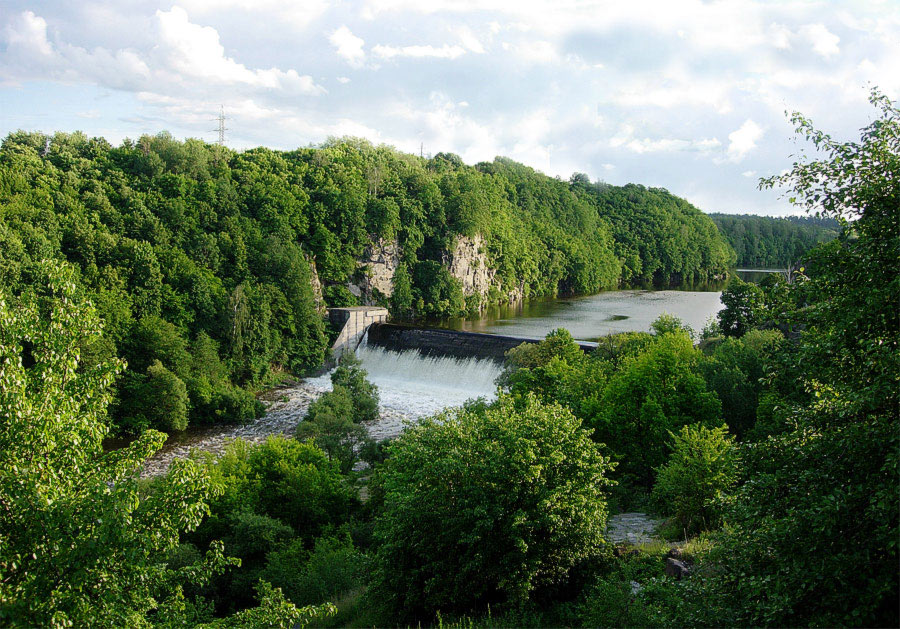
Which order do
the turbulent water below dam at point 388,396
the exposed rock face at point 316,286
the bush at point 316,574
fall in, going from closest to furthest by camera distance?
the bush at point 316,574 < the turbulent water below dam at point 388,396 < the exposed rock face at point 316,286

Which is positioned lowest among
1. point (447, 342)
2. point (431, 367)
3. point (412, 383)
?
point (412, 383)

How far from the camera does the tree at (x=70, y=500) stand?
549 cm

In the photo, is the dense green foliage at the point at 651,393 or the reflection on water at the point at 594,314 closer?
the dense green foliage at the point at 651,393

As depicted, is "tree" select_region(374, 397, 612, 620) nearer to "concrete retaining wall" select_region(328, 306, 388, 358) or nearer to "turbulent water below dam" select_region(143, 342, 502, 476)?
"turbulent water below dam" select_region(143, 342, 502, 476)

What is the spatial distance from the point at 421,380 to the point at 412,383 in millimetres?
613

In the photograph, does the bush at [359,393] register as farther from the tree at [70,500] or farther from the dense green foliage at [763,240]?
the dense green foliage at [763,240]

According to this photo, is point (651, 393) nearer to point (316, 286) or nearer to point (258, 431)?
point (258, 431)

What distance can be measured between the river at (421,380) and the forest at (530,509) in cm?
503

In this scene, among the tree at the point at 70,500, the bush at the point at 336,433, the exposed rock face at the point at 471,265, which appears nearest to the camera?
the tree at the point at 70,500

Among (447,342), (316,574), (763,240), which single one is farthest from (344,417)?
(763,240)

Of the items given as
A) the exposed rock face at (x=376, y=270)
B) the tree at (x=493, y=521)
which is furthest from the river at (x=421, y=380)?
the exposed rock face at (x=376, y=270)

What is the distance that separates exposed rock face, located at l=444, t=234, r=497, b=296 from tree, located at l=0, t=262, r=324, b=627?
203ft

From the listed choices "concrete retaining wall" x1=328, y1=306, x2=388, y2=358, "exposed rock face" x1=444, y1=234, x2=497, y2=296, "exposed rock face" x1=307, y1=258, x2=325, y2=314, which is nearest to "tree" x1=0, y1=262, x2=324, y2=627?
"concrete retaining wall" x1=328, y1=306, x2=388, y2=358

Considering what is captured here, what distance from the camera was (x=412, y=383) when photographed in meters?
40.0
